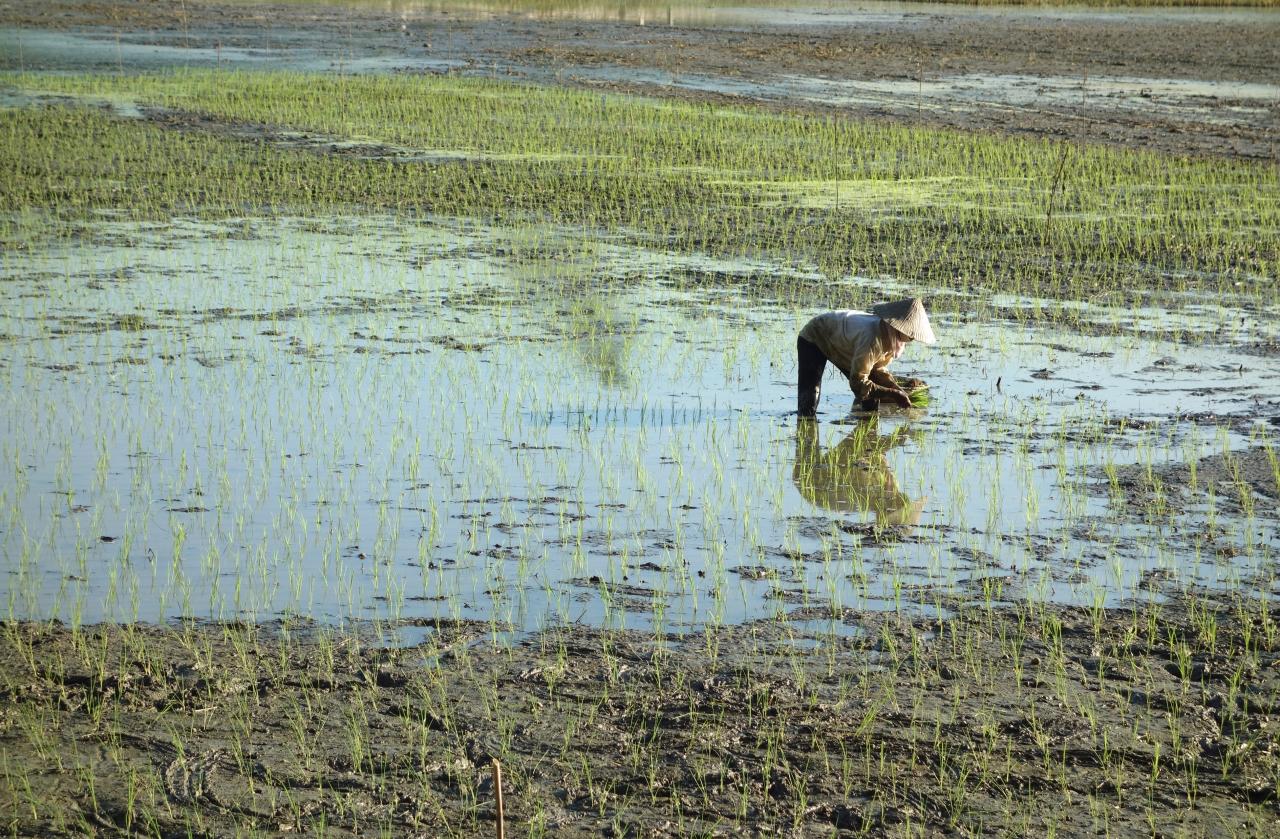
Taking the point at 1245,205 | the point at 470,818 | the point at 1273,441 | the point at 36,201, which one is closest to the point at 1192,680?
the point at 470,818

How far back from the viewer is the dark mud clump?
3137 mm

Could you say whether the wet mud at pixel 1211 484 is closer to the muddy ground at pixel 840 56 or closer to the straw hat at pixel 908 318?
the straw hat at pixel 908 318

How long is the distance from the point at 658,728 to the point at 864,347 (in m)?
→ 2.92

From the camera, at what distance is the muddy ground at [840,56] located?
1733cm

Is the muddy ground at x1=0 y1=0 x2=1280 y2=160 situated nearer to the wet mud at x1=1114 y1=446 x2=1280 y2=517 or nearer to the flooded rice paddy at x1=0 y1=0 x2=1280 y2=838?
the flooded rice paddy at x1=0 y1=0 x2=1280 y2=838

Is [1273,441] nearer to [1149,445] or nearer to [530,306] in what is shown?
[1149,445]

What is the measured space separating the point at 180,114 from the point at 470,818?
13.9 m

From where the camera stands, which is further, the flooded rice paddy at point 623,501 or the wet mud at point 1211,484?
the wet mud at point 1211,484

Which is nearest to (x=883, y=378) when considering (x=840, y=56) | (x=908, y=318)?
(x=908, y=318)

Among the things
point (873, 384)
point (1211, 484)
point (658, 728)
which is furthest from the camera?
point (873, 384)

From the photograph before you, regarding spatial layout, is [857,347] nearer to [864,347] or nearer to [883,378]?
[864,347]

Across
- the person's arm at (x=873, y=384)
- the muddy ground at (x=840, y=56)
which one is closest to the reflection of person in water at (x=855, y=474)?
the person's arm at (x=873, y=384)

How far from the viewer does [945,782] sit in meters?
3.28

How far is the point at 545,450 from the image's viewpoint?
5.79m
